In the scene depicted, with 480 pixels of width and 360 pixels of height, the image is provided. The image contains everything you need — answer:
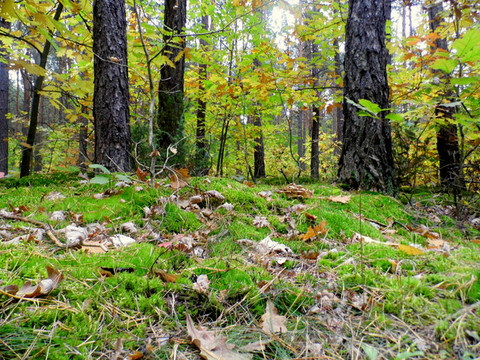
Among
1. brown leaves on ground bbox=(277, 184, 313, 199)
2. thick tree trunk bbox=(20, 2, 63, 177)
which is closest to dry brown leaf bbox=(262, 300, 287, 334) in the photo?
brown leaves on ground bbox=(277, 184, 313, 199)

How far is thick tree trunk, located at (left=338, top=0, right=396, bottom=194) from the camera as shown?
311 cm

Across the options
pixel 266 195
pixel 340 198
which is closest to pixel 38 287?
pixel 266 195

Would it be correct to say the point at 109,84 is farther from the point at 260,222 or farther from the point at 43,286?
the point at 43,286

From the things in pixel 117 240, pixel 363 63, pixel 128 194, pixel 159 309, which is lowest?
pixel 159 309

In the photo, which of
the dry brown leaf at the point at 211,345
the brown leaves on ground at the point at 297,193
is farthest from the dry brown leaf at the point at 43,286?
the brown leaves on ground at the point at 297,193

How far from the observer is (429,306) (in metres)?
0.99

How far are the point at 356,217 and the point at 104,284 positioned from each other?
6.51ft

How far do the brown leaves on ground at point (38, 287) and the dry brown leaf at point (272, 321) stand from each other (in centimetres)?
83

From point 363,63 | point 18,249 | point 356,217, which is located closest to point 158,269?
point 18,249

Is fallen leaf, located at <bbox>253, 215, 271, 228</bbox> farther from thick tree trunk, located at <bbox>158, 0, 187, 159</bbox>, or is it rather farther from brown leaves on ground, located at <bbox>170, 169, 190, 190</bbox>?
thick tree trunk, located at <bbox>158, 0, 187, 159</bbox>

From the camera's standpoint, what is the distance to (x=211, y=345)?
913mm

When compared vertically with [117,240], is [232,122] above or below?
above

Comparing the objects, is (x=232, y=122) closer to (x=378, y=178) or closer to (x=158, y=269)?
(x=378, y=178)

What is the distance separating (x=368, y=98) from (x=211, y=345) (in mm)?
3160
